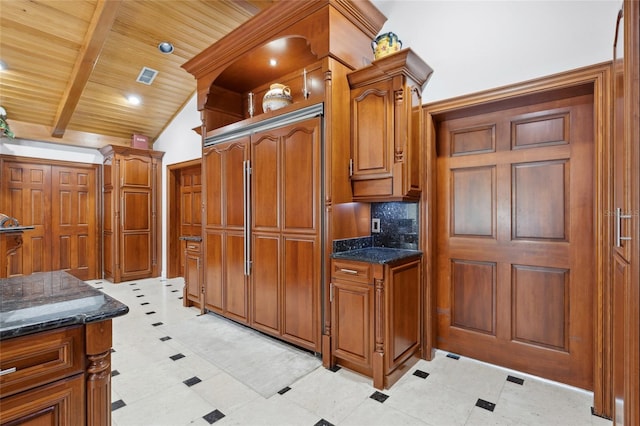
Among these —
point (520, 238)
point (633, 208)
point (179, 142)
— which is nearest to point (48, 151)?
point (179, 142)

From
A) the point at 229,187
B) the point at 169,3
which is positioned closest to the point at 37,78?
the point at 169,3

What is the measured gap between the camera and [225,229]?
11.8 ft

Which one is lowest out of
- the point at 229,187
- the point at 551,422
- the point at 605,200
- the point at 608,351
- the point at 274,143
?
the point at 551,422

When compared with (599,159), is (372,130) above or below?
above

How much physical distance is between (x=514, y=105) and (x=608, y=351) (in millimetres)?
1834

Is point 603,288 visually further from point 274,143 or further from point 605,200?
point 274,143

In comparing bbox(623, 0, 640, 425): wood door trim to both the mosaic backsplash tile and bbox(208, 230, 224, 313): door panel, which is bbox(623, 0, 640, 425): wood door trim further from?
bbox(208, 230, 224, 313): door panel

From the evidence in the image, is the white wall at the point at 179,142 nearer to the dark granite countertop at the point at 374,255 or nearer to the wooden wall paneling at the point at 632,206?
the dark granite countertop at the point at 374,255

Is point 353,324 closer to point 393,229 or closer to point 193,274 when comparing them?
point 393,229

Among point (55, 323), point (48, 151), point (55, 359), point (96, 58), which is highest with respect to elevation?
point (96, 58)

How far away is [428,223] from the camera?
2729 millimetres

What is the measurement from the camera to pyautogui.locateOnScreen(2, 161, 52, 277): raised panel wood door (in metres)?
5.15

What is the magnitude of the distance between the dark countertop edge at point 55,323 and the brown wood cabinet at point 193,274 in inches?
117

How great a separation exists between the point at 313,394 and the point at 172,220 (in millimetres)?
4875
